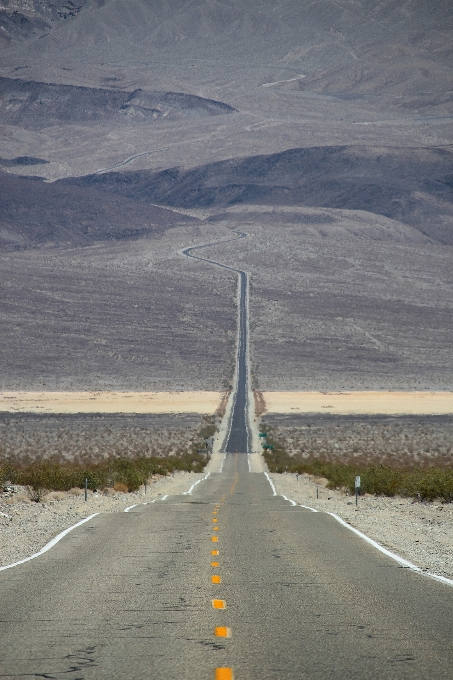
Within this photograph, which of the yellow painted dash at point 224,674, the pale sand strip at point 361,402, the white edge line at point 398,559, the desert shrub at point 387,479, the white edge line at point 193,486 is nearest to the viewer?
the yellow painted dash at point 224,674

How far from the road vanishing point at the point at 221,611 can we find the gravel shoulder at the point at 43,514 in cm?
58

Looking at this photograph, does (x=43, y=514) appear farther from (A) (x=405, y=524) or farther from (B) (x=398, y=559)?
(B) (x=398, y=559)

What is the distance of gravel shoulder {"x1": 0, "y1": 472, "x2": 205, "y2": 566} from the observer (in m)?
12.1

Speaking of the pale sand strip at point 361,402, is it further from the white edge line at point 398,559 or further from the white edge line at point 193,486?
the white edge line at point 398,559

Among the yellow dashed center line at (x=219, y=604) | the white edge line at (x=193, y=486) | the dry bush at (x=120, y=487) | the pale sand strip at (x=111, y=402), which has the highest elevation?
the pale sand strip at (x=111, y=402)

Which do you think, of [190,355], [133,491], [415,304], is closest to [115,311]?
[190,355]

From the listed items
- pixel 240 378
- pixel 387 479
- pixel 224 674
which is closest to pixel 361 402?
pixel 240 378

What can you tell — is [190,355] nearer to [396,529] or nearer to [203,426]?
[203,426]

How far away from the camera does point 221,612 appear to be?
23.2 feet

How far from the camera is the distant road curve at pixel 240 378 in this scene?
53.4m

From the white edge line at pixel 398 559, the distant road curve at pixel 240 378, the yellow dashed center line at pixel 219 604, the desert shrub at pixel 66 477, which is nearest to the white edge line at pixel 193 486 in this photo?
the desert shrub at pixel 66 477

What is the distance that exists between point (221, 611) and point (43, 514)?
10.6 m

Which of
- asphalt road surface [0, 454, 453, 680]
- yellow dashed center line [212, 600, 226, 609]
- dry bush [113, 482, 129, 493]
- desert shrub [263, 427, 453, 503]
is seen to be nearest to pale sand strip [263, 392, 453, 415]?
desert shrub [263, 427, 453, 503]

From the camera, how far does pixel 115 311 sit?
10838 centimetres
